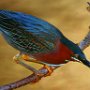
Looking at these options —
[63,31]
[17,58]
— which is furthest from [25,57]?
[63,31]

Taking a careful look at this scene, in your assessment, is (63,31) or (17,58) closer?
(17,58)

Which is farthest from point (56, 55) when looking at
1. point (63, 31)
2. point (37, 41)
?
point (63, 31)

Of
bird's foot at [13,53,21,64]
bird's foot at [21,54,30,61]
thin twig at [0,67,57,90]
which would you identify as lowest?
thin twig at [0,67,57,90]

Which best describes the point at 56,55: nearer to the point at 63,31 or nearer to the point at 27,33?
the point at 27,33

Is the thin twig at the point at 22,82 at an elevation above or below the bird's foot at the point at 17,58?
below

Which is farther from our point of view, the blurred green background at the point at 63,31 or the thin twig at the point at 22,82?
the blurred green background at the point at 63,31

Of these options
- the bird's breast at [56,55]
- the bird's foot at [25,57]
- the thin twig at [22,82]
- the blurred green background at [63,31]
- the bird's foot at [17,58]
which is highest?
the blurred green background at [63,31]

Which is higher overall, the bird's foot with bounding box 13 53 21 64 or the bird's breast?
the bird's foot with bounding box 13 53 21 64
